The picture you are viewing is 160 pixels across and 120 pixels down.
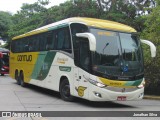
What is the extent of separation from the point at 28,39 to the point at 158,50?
7718mm

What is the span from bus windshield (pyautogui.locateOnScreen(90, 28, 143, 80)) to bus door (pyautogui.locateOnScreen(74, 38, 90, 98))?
435mm

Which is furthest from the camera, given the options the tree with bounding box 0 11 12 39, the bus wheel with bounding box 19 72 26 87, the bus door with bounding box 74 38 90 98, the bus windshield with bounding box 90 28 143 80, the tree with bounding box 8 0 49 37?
the tree with bounding box 0 11 12 39

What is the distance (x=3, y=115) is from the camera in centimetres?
1043

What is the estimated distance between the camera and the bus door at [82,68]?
1306cm

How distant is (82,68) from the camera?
13320mm

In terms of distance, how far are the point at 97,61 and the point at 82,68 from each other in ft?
2.68

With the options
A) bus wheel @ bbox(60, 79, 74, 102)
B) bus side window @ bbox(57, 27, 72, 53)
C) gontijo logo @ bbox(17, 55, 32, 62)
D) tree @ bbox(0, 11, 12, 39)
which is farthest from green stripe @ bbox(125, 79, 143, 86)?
tree @ bbox(0, 11, 12, 39)

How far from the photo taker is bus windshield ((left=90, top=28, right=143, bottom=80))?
1280cm

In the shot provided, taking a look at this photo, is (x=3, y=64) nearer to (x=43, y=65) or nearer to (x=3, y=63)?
(x=3, y=63)

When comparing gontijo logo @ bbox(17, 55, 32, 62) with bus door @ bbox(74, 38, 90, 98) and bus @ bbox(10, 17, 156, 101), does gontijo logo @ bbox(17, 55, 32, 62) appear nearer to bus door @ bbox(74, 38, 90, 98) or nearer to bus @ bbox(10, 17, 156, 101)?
bus @ bbox(10, 17, 156, 101)

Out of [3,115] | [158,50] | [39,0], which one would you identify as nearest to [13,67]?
[158,50]

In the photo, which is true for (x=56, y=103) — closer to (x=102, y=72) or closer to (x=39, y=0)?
(x=102, y=72)

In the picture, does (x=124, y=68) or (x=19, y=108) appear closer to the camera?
(x=19, y=108)

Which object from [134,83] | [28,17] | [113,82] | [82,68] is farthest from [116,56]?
[28,17]
